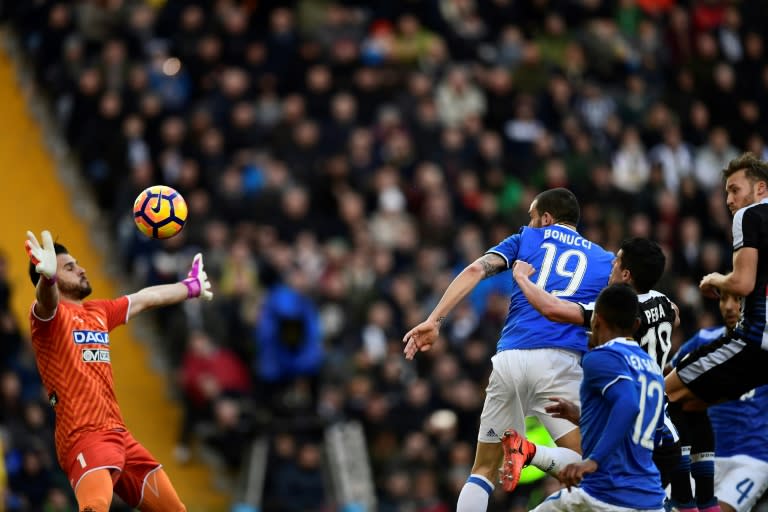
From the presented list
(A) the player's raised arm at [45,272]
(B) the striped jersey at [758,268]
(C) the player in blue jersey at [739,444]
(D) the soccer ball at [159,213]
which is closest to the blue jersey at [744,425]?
(C) the player in blue jersey at [739,444]

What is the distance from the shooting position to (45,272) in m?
8.93

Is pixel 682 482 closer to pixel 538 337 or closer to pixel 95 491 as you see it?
pixel 538 337

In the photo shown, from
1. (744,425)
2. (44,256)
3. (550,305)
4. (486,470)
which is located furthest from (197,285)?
(744,425)

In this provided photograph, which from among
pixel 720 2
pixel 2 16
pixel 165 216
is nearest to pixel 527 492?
pixel 165 216

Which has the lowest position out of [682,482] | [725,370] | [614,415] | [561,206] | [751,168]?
[682,482]

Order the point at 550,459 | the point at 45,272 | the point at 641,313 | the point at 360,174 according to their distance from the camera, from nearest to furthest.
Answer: the point at 45,272 < the point at 641,313 < the point at 550,459 < the point at 360,174

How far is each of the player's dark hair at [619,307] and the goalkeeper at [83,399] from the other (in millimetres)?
3272

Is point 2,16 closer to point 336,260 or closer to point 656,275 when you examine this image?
point 336,260

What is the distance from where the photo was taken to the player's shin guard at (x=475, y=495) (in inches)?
380

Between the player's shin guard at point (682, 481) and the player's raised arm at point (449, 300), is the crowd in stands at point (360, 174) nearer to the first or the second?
the player's shin guard at point (682, 481)

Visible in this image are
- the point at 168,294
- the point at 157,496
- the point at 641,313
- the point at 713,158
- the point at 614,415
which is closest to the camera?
the point at 614,415

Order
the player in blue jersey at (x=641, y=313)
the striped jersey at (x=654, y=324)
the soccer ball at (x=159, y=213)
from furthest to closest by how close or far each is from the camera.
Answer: the soccer ball at (x=159, y=213), the striped jersey at (x=654, y=324), the player in blue jersey at (x=641, y=313)

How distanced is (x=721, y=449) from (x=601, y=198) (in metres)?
8.45

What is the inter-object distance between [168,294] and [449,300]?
2.16m
